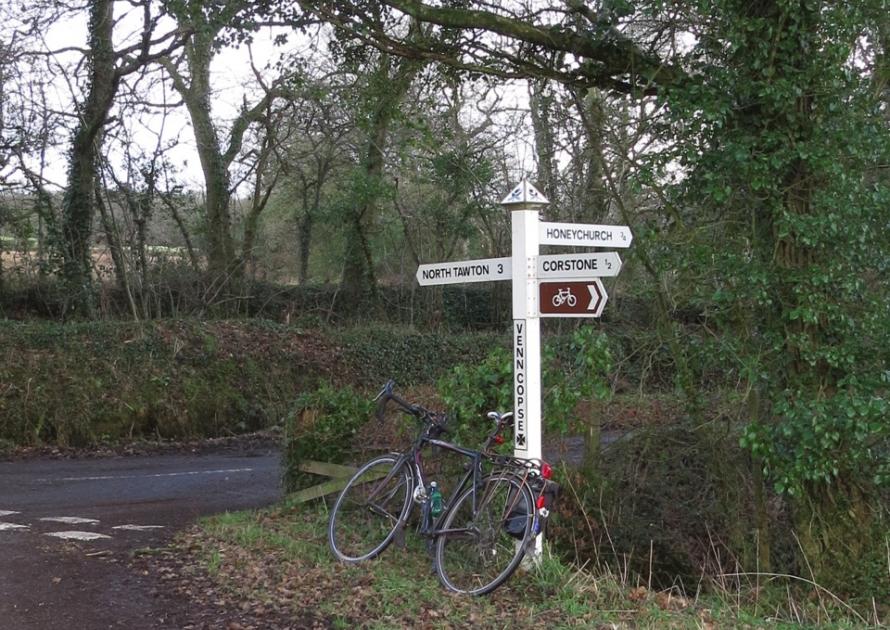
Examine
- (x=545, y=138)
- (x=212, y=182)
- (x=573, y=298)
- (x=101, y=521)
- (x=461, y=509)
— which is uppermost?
(x=212, y=182)

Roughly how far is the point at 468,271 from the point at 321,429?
2678mm

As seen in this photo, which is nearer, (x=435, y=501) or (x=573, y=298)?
(x=573, y=298)

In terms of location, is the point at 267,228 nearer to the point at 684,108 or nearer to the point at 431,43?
the point at 431,43

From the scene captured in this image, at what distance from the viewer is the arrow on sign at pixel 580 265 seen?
22.6 ft

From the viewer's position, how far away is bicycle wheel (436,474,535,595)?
6.81 m

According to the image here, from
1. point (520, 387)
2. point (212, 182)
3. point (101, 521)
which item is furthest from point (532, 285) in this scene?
point (212, 182)

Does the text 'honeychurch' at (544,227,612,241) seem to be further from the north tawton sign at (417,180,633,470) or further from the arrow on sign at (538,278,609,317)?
the arrow on sign at (538,278,609,317)

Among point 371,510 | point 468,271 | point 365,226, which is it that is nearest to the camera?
point 468,271

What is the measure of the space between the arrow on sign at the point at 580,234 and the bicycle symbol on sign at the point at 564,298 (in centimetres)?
40

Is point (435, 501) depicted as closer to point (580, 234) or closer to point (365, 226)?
point (580, 234)

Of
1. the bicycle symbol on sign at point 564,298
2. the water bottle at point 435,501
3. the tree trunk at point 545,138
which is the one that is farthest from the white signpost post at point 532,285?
the tree trunk at point 545,138

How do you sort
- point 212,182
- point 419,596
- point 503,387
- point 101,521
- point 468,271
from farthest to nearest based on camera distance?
point 212,182
point 101,521
point 503,387
point 468,271
point 419,596

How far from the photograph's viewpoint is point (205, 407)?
1964 centimetres

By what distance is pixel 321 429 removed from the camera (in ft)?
31.5
